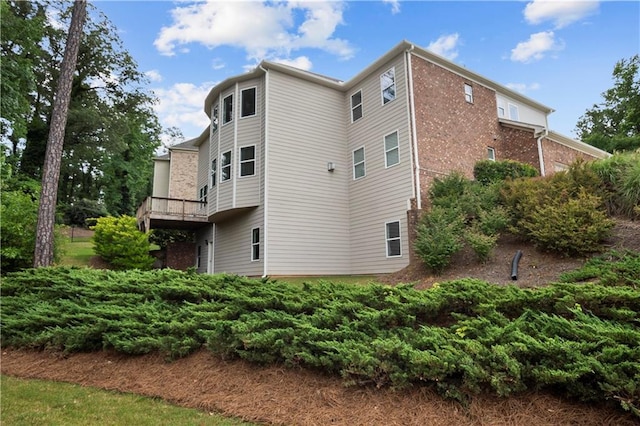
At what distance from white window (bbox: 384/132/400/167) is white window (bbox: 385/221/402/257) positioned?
7.10ft

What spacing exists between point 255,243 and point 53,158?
653 centimetres

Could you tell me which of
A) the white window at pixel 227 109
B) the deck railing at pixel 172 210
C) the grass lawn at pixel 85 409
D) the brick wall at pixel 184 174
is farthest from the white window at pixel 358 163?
the grass lawn at pixel 85 409

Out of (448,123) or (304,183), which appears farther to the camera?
(304,183)

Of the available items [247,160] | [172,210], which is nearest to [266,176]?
[247,160]

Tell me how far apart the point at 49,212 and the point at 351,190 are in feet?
31.4

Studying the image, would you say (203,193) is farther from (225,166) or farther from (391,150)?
(391,150)

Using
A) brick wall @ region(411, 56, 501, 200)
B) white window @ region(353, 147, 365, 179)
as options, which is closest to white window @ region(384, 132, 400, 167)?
brick wall @ region(411, 56, 501, 200)

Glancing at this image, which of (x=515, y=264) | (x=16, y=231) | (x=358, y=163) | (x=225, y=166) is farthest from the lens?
(x=225, y=166)

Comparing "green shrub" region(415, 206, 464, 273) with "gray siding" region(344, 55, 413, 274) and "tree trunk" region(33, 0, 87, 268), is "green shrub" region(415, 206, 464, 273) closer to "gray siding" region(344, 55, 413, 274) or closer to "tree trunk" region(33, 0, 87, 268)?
"gray siding" region(344, 55, 413, 274)

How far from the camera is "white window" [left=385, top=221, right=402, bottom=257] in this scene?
39.7 ft

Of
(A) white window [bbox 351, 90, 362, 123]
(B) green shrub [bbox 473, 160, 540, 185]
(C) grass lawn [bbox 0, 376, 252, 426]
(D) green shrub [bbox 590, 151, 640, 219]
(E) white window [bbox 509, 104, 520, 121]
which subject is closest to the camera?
(C) grass lawn [bbox 0, 376, 252, 426]

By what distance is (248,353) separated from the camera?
4094 mm

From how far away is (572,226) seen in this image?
7492mm

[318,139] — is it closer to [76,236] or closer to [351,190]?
[351,190]
